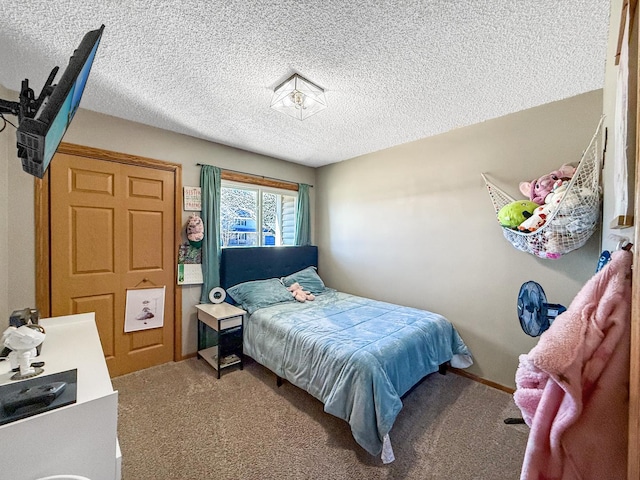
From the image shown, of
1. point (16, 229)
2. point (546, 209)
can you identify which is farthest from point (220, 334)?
point (546, 209)

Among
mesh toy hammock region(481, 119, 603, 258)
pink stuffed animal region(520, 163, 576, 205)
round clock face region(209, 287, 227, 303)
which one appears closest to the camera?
mesh toy hammock region(481, 119, 603, 258)

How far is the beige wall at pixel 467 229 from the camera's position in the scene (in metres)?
2.09

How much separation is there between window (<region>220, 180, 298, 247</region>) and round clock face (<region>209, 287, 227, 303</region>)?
627 millimetres

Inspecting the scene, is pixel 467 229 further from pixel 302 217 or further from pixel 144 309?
pixel 144 309

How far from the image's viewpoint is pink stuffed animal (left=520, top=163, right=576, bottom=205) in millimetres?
1950

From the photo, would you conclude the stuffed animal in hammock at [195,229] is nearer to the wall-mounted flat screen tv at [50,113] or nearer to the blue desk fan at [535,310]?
the wall-mounted flat screen tv at [50,113]

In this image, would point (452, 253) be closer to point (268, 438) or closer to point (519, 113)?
point (519, 113)

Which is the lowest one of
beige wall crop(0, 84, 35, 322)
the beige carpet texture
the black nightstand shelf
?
the beige carpet texture

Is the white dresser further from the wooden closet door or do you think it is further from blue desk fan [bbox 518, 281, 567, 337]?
blue desk fan [bbox 518, 281, 567, 337]

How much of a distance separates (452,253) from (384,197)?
43.0 inches

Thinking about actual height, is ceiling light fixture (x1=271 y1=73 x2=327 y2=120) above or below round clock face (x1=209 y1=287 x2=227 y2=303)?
above

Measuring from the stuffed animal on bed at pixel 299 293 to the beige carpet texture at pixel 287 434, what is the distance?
1.00 m

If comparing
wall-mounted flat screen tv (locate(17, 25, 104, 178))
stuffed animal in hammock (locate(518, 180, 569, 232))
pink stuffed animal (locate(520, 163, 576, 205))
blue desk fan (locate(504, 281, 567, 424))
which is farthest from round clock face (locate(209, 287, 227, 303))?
pink stuffed animal (locate(520, 163, 576, 205))

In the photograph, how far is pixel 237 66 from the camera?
1.68 metres
